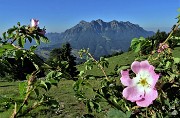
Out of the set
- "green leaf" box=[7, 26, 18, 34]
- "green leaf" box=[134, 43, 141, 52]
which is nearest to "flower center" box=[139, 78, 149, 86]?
"green leaf" box=[134, 43, 141, 52]

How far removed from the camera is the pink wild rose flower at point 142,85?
1.12m

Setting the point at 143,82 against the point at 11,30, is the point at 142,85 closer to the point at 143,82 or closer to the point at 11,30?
the point at 143,82

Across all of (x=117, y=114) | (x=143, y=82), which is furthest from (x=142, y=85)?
(x=117, y=114)

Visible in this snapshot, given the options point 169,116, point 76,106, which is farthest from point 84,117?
point 76,106

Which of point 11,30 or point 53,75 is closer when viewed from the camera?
point 53,75

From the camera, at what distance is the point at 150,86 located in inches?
45.0

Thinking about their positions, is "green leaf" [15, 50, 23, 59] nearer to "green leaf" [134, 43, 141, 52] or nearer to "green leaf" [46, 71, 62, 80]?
"green leaf" [46, 71, 62, 80]

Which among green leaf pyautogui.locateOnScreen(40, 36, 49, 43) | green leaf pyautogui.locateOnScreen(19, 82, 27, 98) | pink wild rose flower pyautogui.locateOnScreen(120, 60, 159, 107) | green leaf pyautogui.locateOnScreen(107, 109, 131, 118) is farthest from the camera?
green leaf pyautogui.locateOnScreen(40, 36, 49, 43)

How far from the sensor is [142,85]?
117cm

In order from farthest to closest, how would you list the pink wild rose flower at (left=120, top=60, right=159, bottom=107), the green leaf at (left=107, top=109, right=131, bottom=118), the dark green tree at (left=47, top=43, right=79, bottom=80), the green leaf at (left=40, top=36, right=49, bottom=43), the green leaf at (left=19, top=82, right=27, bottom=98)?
the green leaf at (left=40, top=36, right=49, bottom=43) < the dark green tree at (left=47, top=43, right=79, bottom=80) < the green leaf at (left=107, top=109, right=131, bottom=118) < the green leaf at (left=19, top=82, right=27, bottom=98) < the pink wild rose flower at (left=120, top=60, right=159, bottom=107)

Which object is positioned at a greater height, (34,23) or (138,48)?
(34,23)

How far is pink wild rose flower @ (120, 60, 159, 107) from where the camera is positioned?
3.67 ft

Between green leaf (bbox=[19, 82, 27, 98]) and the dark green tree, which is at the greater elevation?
green leaf (bbox=[19, 82, 27, 98])

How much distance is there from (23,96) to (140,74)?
0.46 metres
